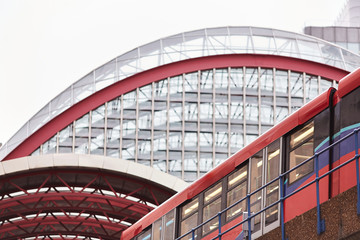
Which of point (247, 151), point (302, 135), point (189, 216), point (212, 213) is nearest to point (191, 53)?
point (189, 216)

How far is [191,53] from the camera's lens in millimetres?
42875

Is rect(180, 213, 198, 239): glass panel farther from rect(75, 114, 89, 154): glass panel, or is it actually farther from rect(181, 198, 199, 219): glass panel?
rect(75, 114, 89, 154): glass panel

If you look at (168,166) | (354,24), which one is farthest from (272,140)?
(354,24)

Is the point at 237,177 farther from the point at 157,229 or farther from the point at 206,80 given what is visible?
the point at 206,80

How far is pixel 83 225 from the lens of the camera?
3928cm

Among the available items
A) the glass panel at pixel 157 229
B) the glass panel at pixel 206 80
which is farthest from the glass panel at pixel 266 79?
the glass panel at pixel 157 229

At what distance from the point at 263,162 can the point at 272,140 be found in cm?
48

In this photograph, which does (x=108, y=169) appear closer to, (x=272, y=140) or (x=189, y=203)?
(x=189, y=203)

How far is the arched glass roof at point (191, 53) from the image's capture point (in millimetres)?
42125

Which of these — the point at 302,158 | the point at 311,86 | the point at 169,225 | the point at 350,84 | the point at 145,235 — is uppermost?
the point at 311,86

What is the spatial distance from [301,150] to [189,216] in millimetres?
4688

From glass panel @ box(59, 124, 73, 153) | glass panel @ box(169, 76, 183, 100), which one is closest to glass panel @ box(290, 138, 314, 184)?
glass panel @ box(169, 76, 183, 100)

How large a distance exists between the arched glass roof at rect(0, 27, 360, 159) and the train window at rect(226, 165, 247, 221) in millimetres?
27565

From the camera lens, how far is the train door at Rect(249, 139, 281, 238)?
13.0 m
